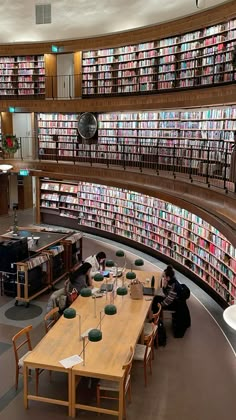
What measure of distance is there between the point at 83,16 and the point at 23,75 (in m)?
2.81

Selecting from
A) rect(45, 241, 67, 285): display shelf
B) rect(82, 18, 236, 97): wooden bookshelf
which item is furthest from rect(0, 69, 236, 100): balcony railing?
rect(45, 241, 67, 285): display shelf

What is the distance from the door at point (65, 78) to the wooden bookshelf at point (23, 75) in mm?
662

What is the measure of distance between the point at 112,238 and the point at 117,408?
743 centimetres

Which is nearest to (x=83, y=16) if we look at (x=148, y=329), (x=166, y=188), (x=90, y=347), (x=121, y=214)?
(x=121, y=214)

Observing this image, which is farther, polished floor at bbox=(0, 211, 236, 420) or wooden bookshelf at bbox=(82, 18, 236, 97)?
wooden bookshelf at bbox=(82, 18, 236, 97)

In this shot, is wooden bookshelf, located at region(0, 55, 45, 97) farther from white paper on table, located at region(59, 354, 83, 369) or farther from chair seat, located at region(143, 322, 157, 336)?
white paper on table, located at region(59, 354, 83, 369)

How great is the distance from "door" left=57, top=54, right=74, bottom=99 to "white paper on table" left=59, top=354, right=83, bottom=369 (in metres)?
9.82

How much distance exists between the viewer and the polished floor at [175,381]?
15.2ft

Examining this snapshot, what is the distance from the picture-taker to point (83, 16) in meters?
12.0

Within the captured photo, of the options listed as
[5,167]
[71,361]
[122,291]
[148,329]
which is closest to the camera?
[71,361]

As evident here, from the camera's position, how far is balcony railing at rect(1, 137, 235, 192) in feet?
23.5

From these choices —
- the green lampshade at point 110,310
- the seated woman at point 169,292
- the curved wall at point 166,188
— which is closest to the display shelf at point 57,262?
the curved wall at point 166,188

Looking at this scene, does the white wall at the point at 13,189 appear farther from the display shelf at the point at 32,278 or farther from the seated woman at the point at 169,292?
the seated woman at the point at 169,292

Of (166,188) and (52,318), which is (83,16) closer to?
(166,188)
